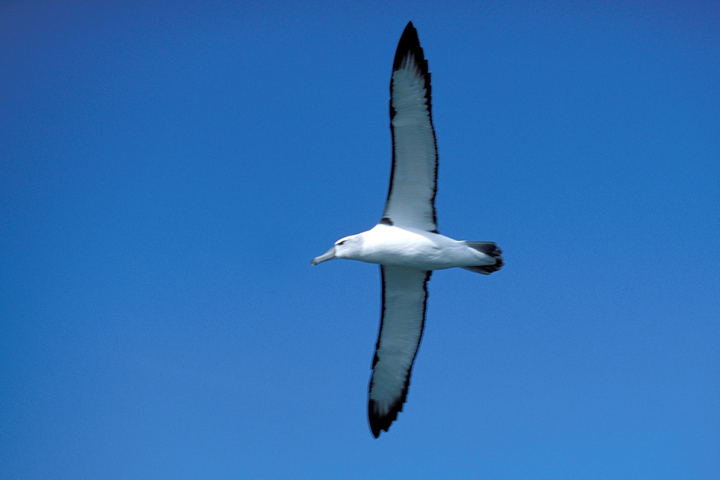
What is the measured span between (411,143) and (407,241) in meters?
1.72

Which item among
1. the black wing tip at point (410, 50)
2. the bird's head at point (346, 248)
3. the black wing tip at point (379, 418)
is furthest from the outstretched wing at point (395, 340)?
the black wing tip at point (410, 50)

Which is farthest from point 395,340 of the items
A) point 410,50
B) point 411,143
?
point 410,50

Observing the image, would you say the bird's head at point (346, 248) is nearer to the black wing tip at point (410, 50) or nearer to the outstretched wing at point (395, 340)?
the outstretched wing at point (395, 340)

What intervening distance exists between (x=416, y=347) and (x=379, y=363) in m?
0.87

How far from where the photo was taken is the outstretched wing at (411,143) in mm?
11562

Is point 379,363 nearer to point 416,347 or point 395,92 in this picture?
point 416,347

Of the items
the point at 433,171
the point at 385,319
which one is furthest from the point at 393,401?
the point at 433,171

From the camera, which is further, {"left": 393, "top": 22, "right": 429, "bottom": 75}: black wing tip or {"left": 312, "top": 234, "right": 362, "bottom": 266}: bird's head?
{"left": 312, "top": 234, "right": 362, "bottom": 266}: bird's head

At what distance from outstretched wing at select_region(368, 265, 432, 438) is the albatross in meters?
0.02

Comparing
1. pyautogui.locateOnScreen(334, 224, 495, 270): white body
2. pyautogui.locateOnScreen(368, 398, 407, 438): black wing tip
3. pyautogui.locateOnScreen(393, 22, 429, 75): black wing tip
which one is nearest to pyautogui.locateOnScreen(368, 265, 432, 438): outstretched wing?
pyautogui.locateOnScreen(368, 398, 407, 438): black wing tip

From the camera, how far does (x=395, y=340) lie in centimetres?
1417

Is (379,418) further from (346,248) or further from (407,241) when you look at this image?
(407,241)

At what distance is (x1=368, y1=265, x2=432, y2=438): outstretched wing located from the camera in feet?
44.7

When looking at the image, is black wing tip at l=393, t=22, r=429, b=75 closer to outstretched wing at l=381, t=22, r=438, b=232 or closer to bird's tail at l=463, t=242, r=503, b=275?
outstretched wing at l=381, t=22, r=438, b=232
